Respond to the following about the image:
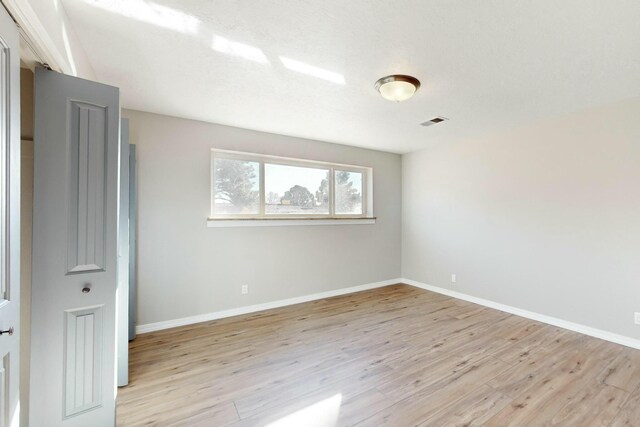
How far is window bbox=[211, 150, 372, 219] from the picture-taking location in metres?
3.64

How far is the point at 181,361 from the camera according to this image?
8.21 feet

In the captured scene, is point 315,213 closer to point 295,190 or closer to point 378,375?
point 295,190

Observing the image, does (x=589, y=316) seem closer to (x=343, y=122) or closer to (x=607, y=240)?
(x=607, y=240)

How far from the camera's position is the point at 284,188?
4090 mm

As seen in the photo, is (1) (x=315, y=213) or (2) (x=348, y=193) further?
(2) (x=348, y=193)

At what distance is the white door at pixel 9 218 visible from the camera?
1.03m

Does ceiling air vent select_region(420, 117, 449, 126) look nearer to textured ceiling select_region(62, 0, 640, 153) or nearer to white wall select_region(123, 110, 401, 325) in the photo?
textured ceiling select_region(62, 0, 640, 153)

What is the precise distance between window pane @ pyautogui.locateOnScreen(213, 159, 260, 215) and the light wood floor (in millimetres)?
1396

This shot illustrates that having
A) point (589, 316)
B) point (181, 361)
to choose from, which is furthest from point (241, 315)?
point (589, 316)

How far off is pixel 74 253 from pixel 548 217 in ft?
14.7

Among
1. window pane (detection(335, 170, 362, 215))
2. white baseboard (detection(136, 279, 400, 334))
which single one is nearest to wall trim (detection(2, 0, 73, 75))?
white baseboard (detection(136, 279, 400, 334))

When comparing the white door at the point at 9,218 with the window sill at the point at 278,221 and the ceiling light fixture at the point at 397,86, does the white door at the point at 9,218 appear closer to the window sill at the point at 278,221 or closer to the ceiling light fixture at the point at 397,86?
the ceiling light fixture at the point at 397,86

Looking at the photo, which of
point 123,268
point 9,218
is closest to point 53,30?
point 9,218

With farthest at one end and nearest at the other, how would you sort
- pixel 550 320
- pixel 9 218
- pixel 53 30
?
pixel 550 320, pixel 53 30, pixel 9 218
